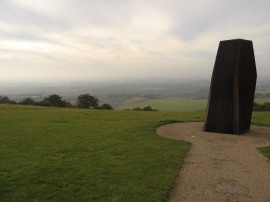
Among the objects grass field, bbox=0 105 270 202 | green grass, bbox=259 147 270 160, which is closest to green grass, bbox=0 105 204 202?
grass field, bbox=0 105 270 202

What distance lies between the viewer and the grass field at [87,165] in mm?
6711

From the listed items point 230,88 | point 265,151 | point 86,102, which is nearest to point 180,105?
point 86,102

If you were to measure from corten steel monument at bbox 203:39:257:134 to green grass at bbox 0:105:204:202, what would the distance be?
147 inches

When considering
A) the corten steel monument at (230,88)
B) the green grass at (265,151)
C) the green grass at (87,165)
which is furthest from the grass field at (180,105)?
the green grass at (87,165)

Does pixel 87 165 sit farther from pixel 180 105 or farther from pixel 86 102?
pixel 180 105

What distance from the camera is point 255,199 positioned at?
21.3 ft

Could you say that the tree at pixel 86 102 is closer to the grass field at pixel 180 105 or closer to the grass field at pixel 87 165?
the grass field at pixel 180 105

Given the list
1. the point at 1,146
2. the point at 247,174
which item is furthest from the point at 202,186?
the point at 1,146

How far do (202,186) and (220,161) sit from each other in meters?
2.62

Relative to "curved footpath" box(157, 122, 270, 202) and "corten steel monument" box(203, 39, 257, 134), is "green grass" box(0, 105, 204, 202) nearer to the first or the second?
"curved footpath" box(157, 122, 270, 202)

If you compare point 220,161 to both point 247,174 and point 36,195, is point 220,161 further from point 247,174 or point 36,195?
point 36,195

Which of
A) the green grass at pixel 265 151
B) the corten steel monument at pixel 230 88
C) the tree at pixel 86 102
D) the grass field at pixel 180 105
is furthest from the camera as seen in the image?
the grass field at pixel 180 105

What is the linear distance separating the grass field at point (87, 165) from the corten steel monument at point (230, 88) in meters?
3.74

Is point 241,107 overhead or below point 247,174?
overhead
